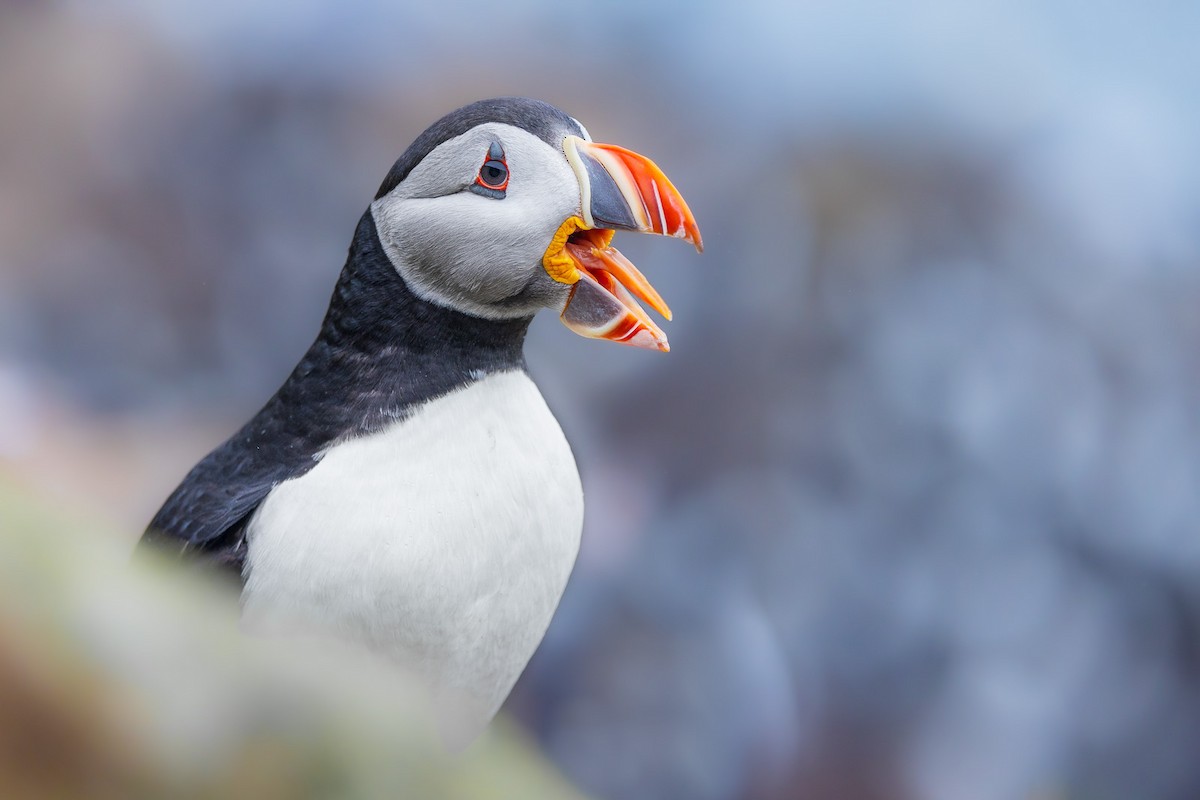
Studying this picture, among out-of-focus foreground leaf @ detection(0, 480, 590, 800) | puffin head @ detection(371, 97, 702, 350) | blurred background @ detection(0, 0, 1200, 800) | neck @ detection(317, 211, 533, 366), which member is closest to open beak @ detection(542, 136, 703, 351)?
puffin head @ detection(371, 97, 702, 350)

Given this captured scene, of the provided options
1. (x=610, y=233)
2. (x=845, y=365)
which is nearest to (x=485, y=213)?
(x=610, y=233)

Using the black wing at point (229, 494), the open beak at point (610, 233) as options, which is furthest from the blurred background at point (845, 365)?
the open beak at point (610, 233)

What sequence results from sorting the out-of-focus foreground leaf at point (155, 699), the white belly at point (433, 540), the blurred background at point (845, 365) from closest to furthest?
1. the out-of-focus foreground leaf at point (155, 699)
2. the white belly at point (433, 540)
3. the blurred background at point (845, 365)

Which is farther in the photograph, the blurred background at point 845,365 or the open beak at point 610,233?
the blurred background at point 845,365

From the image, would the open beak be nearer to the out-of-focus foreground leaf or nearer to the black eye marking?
the black eye marking

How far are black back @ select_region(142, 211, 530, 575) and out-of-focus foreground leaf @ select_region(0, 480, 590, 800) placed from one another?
74cm

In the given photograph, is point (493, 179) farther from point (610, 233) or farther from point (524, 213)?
point (610, 233)

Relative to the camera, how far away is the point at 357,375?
1313mm

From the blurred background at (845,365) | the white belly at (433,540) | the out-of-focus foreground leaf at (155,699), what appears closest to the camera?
the out-of-focus foreground leaf at (155,699)

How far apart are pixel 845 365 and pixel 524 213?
128cm

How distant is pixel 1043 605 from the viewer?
2348mm

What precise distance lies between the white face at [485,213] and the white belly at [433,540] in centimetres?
14

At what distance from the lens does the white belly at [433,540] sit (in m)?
1.21

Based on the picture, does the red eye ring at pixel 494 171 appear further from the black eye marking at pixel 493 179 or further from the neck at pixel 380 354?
the neck at pixel 380 354
